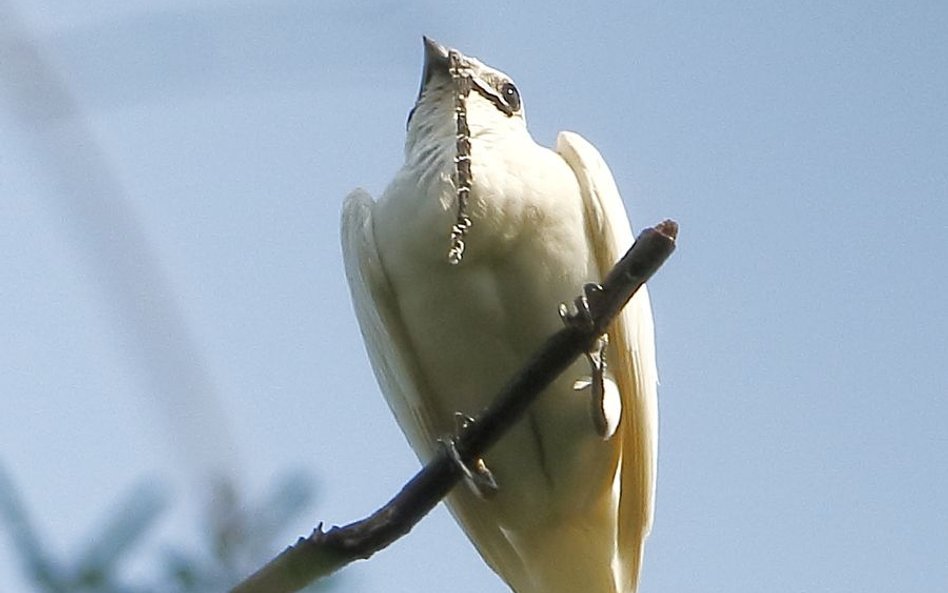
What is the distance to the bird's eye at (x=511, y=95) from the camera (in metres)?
5.91

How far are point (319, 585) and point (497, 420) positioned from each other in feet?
5.53

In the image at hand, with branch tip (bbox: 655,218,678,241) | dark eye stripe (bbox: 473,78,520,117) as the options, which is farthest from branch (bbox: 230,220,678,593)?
dark eye stripe (bbox: 473,78,520,117)

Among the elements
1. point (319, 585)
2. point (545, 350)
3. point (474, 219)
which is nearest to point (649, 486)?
point (474, 219)

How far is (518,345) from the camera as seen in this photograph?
16.2 feet

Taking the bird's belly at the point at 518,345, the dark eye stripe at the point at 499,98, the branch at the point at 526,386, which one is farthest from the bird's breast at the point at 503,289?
the branch at the point at 526,386

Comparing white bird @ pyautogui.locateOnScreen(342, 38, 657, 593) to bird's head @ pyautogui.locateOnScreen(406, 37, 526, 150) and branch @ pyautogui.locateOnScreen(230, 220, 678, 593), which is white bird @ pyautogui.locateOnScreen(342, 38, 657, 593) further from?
branch @ pyautogui.locateOnScreen(230, 220, 678, 593)

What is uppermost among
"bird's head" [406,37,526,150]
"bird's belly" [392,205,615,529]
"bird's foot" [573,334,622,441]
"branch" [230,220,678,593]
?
"bird's head" [406,37,526,150]

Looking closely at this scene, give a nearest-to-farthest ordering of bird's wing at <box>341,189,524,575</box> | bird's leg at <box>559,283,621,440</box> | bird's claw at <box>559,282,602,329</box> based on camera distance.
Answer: bird's claw at <box>559,282,602,329</box>
bird's leg at <box>559,283,621,440</box>
bird's wing at <box>341,189,524,575</box>

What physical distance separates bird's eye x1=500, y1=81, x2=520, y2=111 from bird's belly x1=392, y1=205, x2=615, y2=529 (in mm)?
1105

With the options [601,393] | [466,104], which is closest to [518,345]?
[601,393]

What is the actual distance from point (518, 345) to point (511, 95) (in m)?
1.46

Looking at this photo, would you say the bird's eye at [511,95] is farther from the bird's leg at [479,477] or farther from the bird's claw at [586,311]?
the bird's claw at [586,311]

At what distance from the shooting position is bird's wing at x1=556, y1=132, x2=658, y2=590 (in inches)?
195

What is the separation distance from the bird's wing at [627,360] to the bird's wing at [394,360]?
0.51 m
